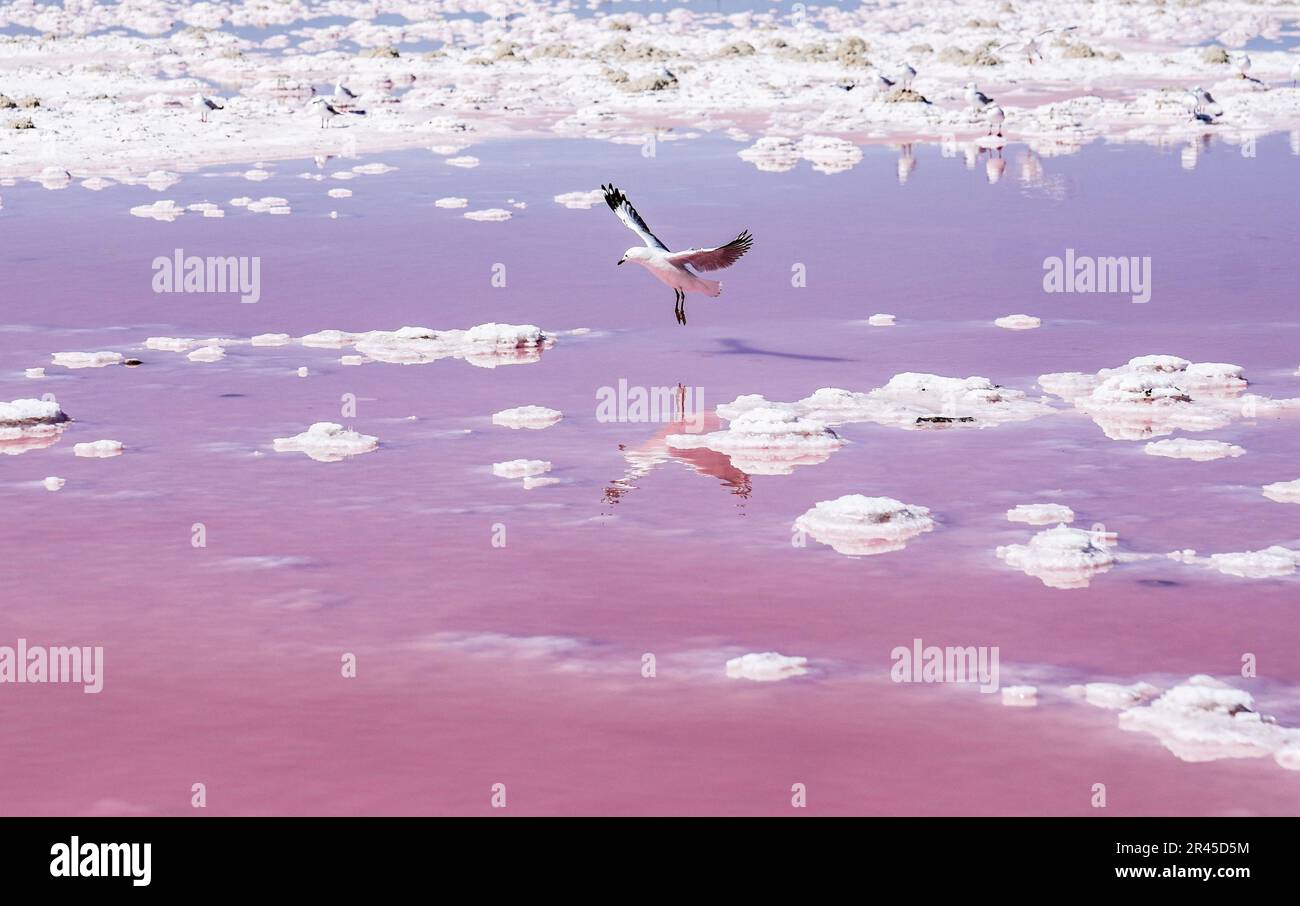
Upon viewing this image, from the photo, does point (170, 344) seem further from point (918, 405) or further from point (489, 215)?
point (489, 215)

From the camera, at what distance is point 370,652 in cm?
761

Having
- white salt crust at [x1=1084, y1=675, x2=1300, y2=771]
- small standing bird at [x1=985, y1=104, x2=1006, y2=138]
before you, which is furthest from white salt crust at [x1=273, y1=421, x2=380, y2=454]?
small standing bird at [x1=985, y1=104, x2=1006, y2=138]

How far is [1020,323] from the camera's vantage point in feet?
47.0

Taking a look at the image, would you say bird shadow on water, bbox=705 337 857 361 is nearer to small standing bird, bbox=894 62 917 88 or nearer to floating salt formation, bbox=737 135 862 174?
floating salt formation, bbox=737 135 862 174

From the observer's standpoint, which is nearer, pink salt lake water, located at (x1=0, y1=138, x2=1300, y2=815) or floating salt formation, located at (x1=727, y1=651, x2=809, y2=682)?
pink salt lake water, located at (x1=0, y1=138, x2=1300, y2=815)

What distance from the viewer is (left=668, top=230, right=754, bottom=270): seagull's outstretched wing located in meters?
12.2

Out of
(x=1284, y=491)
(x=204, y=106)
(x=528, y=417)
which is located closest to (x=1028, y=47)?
(x=204, y=106)

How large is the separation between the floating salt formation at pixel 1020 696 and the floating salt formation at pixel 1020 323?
24.7 feet

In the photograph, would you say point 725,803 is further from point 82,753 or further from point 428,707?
point 82,753

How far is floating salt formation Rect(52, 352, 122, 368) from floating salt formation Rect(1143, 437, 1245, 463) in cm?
777

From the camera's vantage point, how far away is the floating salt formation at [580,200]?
71.0 ft

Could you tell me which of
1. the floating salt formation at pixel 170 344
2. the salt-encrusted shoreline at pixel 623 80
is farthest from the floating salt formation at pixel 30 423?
the salt-encrusted shoreline at pixel 623 80

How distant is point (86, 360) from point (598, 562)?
628 cm
